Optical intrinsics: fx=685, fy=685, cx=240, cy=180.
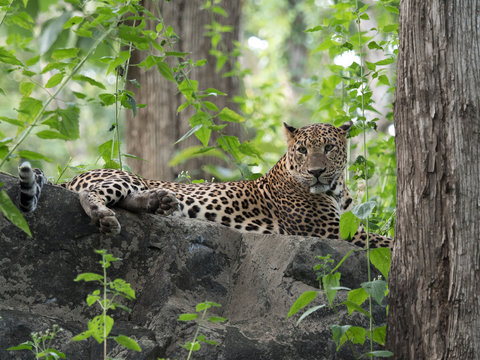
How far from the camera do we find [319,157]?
7359mm

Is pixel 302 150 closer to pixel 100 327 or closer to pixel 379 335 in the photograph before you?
pixel 379 335

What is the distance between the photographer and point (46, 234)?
5297 millimetres

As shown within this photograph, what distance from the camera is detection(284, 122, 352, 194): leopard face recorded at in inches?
288

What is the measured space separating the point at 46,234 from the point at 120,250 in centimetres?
59

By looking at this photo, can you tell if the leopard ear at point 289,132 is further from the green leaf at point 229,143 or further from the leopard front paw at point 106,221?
the leopard front paw at point 106,221

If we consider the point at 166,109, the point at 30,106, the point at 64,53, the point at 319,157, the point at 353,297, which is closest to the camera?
the point at 353,297

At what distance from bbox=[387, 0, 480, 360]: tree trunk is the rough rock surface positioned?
38.8 inches

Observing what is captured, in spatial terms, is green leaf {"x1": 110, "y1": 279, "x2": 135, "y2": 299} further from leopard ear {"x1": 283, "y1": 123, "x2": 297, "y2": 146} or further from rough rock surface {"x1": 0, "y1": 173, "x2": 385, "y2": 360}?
leopard ear {"x1": 283, "y1": 123, "x2": 297, "y2": 146}

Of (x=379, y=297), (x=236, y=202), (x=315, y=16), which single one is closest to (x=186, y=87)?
(x=236, y=202)

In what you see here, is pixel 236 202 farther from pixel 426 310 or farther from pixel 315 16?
pixel 315 16

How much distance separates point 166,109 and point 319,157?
4.08 m

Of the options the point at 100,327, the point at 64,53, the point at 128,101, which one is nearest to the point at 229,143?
the point at 128,101

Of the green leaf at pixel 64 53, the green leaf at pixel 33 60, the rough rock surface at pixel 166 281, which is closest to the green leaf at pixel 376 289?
the rough rock surface at pixel 166 281

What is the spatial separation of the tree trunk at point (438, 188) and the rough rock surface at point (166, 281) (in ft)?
3.23
